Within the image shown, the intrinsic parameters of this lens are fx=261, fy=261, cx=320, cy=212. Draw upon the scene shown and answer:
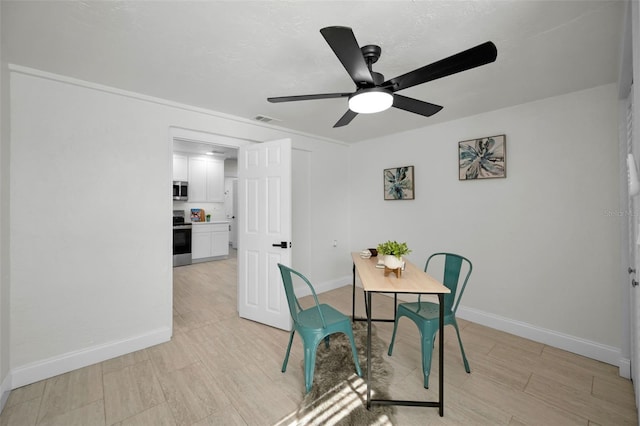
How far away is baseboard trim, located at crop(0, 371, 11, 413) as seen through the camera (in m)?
1.83

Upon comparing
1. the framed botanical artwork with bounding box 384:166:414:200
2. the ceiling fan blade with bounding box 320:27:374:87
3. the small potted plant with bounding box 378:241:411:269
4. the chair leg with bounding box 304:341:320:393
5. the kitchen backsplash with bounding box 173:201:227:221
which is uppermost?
the ceiling fan blade with bounding box 320:27:374:87

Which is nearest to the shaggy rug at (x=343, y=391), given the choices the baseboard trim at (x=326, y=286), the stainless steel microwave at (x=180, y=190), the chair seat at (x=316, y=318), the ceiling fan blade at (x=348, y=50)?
the chair seat at (x=316, y=318)

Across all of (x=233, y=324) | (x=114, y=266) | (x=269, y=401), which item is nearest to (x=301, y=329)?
(x=269, y=401)

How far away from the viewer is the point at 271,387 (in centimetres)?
202

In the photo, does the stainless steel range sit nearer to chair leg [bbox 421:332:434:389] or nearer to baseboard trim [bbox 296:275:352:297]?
baseboard trim [bbox 296:275:352:297]

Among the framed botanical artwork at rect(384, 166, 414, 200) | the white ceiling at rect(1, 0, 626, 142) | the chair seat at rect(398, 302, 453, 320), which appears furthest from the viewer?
the framed botanical artwork at rect(384, 166, 414, 200)

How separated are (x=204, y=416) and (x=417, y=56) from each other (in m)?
2.95

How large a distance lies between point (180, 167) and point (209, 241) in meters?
1.94

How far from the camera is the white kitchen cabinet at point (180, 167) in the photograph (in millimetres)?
6316

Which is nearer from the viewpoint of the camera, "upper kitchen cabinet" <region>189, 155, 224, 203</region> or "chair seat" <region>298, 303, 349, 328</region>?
"chair seat" <region>298, 303, 349, 328</region>

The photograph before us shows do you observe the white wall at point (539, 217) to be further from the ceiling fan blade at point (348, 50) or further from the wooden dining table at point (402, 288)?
the ceiling fan blade at point (348, 50)

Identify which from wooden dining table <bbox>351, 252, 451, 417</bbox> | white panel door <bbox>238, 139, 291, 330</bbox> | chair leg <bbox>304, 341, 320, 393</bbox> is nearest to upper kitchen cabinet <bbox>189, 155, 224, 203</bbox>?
white panel door <bbox>238, 139, 291, 330</bbox>

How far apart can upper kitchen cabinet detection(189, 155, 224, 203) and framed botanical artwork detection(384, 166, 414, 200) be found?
4.82 meters

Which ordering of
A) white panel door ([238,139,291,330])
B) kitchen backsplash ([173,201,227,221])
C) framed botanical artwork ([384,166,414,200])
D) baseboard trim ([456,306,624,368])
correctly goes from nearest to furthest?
baseboard trim ([456,306,624,368]) → white panel door ([238,139,291,330]) → framed botanical artwork ([384,166,414,200]) → kitchen backsplash ([173,201,227,221])
